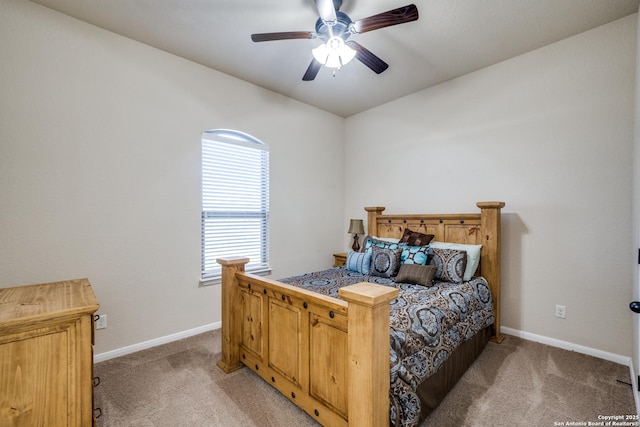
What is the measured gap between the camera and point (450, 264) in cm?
267

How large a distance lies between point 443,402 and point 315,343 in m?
0.99

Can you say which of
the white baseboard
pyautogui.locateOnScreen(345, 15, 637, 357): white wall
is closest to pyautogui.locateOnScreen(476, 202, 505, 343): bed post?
pyautogui.locateOnScreen(345, 15, 637, 357): white wall

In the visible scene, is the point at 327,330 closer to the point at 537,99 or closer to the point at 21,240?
the point at 21,240

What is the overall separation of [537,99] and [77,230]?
13.9 feet

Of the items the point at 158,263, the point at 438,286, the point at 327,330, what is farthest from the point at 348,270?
the point at 158,263

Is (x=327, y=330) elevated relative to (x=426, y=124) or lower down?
lower down

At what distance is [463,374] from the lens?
2.19 m

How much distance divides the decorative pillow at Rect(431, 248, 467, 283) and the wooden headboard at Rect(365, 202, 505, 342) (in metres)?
0.32

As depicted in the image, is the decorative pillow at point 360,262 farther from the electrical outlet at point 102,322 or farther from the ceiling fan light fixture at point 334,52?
the electrical outlet at point 102,322

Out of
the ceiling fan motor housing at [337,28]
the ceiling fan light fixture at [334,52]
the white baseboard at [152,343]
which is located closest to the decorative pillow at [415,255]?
the ceiling fan light fixture at [334,52]

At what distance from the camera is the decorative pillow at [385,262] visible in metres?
2.82

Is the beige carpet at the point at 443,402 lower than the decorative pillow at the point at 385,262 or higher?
lower

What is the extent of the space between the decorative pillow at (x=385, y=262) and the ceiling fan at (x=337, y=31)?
5.60 ft

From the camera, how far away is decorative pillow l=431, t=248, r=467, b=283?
2.63 metres
